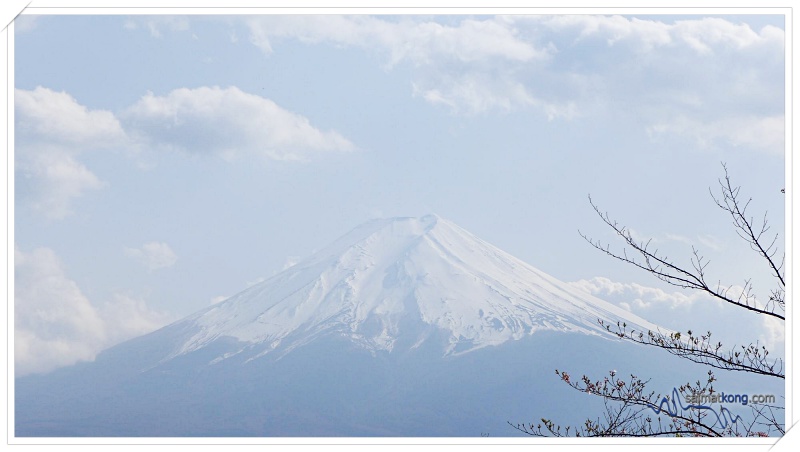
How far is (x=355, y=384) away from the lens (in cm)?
1148

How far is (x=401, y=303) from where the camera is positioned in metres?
11.4

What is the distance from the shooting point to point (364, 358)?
11.5 metres

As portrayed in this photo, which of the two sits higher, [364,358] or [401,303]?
[401,303]

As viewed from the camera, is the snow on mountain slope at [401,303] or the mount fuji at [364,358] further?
the snow on mountain slope at [401,303]

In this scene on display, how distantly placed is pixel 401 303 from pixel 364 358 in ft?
3.53

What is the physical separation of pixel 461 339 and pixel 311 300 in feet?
7.96

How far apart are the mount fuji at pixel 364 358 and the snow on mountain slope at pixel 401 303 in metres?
0.02

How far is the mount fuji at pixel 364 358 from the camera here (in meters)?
10.2

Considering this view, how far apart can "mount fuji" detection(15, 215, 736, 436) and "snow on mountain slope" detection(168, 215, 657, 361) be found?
0.02 m

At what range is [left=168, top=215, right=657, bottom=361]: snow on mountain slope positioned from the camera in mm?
10758
